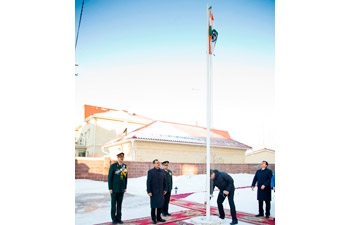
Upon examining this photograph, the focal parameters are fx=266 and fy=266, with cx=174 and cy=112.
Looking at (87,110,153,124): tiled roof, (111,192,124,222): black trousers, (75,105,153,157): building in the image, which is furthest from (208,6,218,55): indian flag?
(87,110,153,124): tiled roof

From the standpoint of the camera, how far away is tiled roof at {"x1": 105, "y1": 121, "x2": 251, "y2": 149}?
1297cm

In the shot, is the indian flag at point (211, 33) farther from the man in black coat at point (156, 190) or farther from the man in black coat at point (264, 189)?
the man in black coat at point (264, 189)

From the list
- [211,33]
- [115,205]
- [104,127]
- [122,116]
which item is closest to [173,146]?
[122,116]

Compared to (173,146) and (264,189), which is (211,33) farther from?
(173,146)

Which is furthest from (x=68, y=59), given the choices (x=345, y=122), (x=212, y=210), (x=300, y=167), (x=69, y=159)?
(x=212, y=210)

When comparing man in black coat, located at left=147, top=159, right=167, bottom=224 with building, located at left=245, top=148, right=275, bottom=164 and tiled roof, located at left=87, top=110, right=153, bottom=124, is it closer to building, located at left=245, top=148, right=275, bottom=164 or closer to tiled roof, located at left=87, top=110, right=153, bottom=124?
building, located at left=245, top=148, right=275, bottom=164

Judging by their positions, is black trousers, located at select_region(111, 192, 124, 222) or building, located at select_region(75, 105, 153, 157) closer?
black trousers, located at select_region(111, 192, 124, 222)

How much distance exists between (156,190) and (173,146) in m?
8.75

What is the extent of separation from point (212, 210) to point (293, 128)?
4192mm

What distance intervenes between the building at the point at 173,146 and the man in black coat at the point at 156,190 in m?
7.66

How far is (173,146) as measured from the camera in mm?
13297

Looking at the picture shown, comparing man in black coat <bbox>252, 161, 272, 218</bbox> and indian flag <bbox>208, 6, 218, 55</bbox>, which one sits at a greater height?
indian flag <bbox>208, 6, 218, 55</bbox>

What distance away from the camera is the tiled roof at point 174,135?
13.0 meters

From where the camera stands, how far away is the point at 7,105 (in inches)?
67.7
